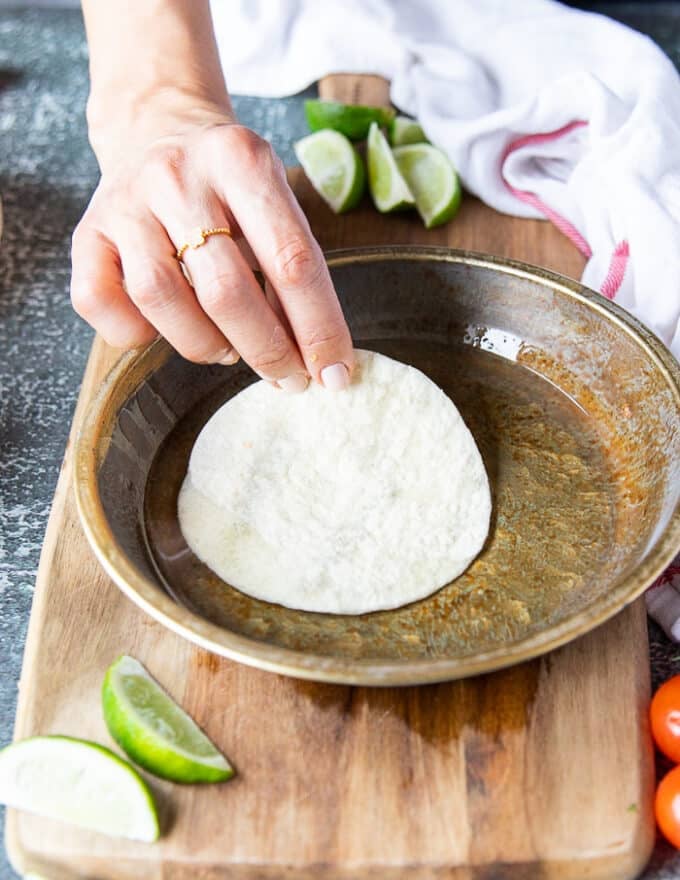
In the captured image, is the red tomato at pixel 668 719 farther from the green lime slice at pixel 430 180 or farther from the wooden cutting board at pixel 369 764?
the green lime slice at pixel 430 180

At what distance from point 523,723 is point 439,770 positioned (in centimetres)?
13

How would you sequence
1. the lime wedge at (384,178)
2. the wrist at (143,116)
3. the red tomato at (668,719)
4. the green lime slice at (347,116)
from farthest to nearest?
the green lime slice at (347,116), the lime wedge at (384,178), the wrist at (143,116), the red tomato at (668,719)

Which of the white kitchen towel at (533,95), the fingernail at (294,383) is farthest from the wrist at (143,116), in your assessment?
the white kitchen towel at (533,95)

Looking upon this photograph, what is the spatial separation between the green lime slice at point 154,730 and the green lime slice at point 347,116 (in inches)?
54.2

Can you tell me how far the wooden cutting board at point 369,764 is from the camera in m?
1.19

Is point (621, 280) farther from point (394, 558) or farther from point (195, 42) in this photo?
point (195, 42)

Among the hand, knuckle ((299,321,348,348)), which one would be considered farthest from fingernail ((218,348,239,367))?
knuckle ((299,321,348,348))

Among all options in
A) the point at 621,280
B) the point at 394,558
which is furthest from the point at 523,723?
the point at 621,280

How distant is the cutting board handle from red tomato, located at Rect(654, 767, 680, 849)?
1654 millimetres

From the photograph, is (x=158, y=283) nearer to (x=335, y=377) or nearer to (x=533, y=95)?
(x=335, y=377)

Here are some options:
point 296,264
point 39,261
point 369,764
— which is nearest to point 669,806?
point 369,764

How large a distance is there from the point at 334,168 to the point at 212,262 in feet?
2.89

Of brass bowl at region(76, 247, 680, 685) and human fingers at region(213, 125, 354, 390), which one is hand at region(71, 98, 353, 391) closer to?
human fingers at region(213, 125, 354, 390)

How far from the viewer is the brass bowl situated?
4.26 ft
